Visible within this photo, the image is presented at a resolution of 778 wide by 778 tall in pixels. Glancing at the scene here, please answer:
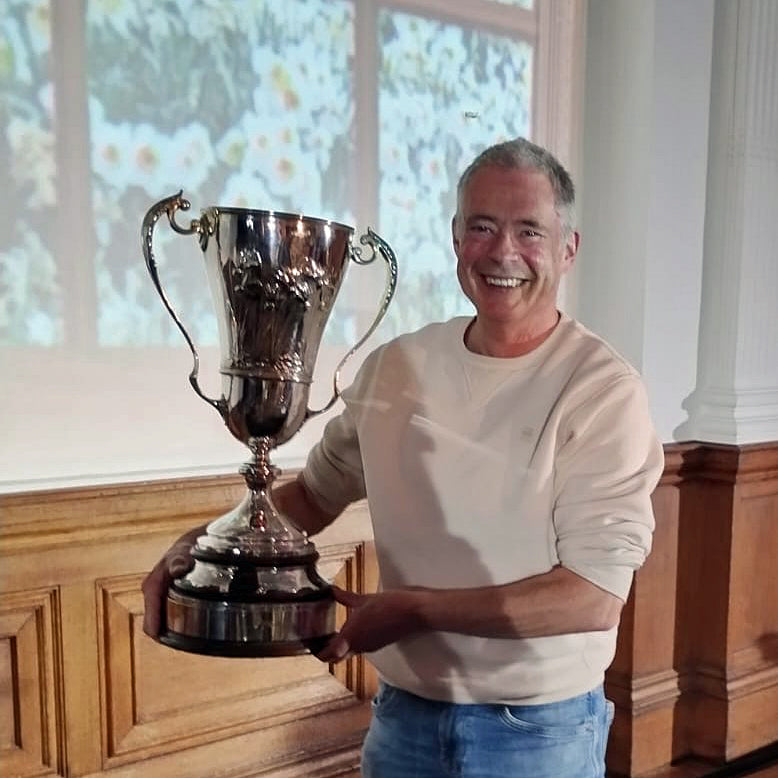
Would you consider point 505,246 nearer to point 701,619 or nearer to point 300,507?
point 300,507

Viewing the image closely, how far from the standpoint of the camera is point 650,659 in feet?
8.81

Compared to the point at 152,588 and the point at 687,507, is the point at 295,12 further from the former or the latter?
the point at 687,507

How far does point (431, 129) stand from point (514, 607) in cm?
158

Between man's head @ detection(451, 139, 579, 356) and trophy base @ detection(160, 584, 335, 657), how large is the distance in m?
0.45

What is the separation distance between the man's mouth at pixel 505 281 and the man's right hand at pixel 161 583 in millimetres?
544

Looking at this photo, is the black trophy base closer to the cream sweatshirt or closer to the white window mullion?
the cream sweatshirt

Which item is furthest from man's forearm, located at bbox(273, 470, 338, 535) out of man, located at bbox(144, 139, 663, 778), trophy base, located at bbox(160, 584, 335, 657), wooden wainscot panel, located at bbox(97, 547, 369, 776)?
wooden wainscot panel, located at bbox(97, 547, 369, 776)

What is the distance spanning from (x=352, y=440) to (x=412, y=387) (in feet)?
0.45

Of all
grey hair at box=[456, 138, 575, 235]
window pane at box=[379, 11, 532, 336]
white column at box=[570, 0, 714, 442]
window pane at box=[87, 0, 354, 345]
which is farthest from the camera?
white column at box=[570, 0, 714, 442]

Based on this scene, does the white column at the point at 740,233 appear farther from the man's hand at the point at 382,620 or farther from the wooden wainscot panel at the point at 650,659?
the man's hand at the point at 382,620

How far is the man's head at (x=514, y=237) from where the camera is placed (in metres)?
1.25

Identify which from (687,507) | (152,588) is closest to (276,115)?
(152,588)

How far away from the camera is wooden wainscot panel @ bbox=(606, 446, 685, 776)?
2.63 meters

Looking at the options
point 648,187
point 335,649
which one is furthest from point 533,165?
point 648,187
